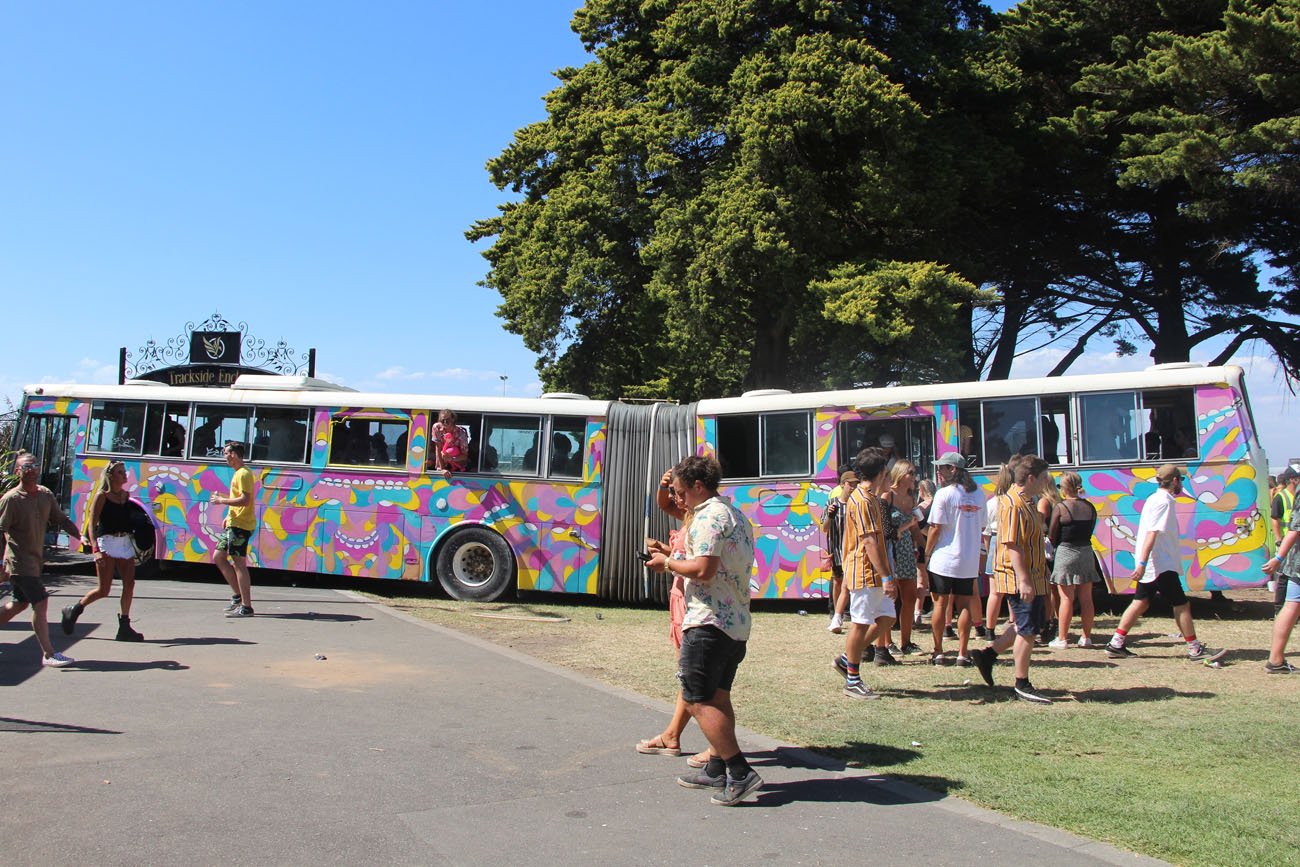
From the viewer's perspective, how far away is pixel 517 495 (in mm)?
14516

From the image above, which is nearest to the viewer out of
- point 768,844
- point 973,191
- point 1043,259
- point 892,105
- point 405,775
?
point 768,844

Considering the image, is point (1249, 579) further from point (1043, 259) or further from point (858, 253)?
point (1043, 259)

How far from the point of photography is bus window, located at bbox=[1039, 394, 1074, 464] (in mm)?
12961

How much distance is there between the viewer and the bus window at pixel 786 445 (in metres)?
14.0

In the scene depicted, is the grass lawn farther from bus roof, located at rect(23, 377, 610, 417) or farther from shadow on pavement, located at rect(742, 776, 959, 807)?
bus roof, located at rect(23, 377, 610, 417)

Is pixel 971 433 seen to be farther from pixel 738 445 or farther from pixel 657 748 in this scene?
pixel 657 748

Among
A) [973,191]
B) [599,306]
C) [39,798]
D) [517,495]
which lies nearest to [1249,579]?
[517,495]

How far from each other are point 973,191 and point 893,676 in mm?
17250

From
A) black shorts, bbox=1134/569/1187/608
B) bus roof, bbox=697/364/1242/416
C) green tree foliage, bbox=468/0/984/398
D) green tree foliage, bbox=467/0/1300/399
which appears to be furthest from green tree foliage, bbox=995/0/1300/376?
black shorts, bbox=1134/569/1187/608

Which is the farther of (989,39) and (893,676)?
(989,39)

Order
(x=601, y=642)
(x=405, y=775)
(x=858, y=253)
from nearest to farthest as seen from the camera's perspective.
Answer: (x=405, y=775) < (x=601, y=642) < (x=858, y=253)

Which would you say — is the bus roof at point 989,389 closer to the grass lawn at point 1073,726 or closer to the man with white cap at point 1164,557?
the grass lawn at point 1073,726

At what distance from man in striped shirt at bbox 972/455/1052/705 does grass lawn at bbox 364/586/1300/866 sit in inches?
11.6

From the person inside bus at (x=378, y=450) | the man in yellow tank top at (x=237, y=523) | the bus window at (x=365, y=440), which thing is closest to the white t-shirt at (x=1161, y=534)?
the man in yellow tank top at (x=237, y=523)
